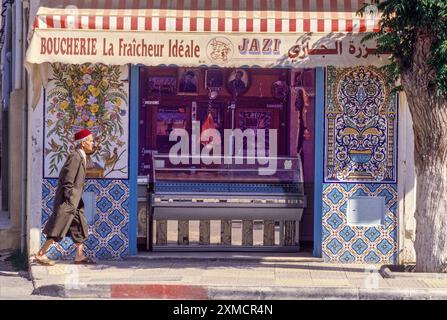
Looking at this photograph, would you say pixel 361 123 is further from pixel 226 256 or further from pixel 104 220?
pixel 104 220

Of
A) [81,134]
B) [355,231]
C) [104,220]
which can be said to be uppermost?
[81,134]

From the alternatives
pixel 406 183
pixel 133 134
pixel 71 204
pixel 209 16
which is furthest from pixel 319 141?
pixel 71 204

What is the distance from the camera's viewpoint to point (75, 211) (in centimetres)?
1151

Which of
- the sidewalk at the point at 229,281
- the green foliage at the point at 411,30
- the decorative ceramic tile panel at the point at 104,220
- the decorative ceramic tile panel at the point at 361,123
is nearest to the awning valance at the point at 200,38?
the decorative ceramic tile panel at the point at 361,123

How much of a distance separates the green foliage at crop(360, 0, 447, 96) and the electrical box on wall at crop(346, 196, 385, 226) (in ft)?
6.20

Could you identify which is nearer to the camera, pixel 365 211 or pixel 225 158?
pixel 365 211

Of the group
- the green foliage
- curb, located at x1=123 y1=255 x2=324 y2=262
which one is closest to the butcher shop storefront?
curb, located at x1=123 y1=255 x2=324 y2=262

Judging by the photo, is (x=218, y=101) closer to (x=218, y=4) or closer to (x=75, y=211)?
(x=218, y=4)

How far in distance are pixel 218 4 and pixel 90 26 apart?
1609 mm

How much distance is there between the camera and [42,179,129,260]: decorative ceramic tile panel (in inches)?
484

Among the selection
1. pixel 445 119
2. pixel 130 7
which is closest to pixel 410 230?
pixel 445 119

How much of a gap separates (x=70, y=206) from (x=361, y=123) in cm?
378

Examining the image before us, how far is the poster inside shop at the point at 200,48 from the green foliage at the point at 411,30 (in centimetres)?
72

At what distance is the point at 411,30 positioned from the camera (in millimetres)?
10758
